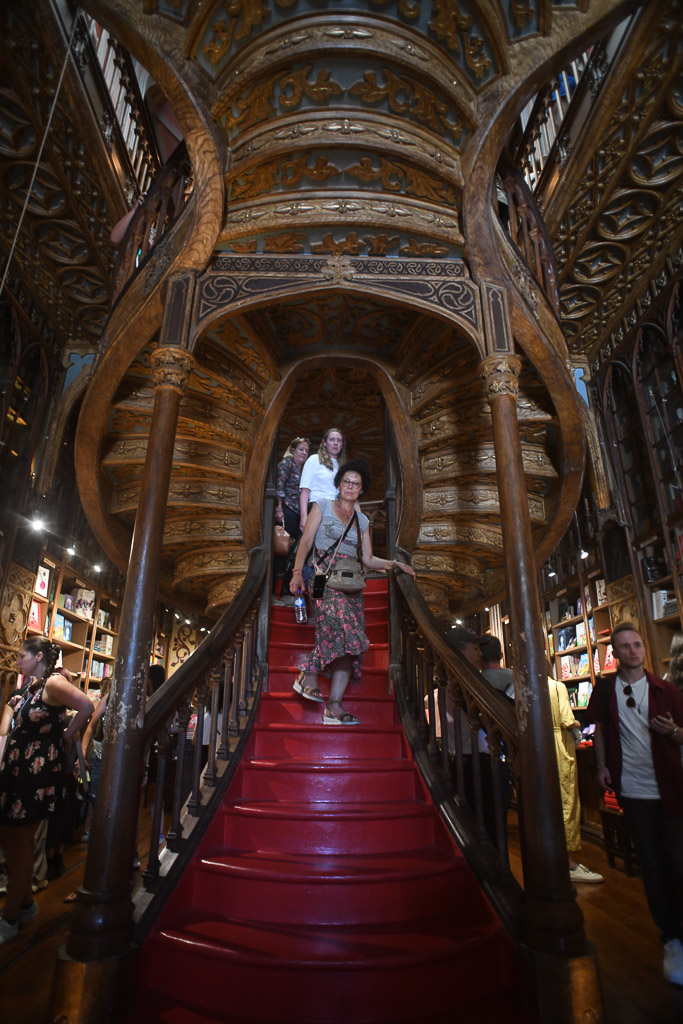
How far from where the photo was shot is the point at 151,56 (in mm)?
2869

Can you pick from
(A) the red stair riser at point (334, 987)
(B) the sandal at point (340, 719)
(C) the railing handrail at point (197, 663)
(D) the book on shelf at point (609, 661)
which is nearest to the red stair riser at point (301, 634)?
(C) the railing handrail at point (197, 663)

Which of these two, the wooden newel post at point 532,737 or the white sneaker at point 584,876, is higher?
the wooden newel post at point 532,737

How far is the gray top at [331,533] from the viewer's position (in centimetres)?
313

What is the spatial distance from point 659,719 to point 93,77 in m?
5.52

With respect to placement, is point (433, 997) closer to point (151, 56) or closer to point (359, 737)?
point (359, 737)

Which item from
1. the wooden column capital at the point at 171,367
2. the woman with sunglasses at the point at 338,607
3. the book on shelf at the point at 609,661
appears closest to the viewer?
the wooden column capital at the point at 171,367

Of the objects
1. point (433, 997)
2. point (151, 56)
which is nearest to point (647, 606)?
point (433, 997)

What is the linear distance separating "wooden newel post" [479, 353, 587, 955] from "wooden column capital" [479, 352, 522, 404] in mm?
10

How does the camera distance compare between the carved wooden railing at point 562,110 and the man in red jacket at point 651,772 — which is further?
the carved wooden railing at point 562,110

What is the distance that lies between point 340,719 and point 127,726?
1.20m

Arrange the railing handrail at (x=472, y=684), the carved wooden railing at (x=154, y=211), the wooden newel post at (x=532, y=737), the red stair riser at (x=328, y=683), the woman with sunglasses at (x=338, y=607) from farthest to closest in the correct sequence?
the carved wooden railing at (x=154, y=211) → the red stair riser at (x=328, y=683) → the woman with sunglasses at (x=338, y=607) → the railing handrail at (x=472, y=684) → the wooden newel post at (x=532, y=737)

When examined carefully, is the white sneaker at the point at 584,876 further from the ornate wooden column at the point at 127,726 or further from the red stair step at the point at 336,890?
the ornate wooden column at the point at 127,726

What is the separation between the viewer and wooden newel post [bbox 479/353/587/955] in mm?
1775

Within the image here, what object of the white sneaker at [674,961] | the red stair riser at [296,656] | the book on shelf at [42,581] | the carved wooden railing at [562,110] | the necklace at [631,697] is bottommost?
the white sneaker at [674,961]
